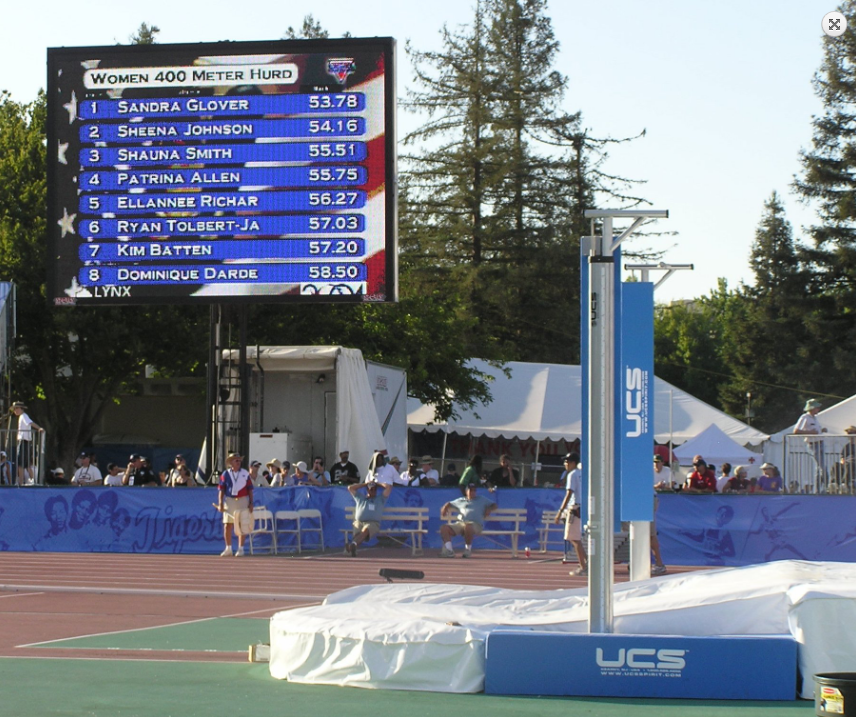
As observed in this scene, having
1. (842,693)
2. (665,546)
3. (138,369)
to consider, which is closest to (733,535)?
(665,546)

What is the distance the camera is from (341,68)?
19547 millimetres

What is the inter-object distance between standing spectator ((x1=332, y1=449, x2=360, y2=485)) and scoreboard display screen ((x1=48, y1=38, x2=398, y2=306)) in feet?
14.6

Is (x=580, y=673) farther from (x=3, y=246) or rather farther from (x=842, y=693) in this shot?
(x=3, y=246)

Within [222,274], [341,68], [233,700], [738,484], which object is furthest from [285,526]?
[233,700]

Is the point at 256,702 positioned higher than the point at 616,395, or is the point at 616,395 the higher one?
the point at 616,395

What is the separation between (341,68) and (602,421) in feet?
41.6

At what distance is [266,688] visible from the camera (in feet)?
26.7

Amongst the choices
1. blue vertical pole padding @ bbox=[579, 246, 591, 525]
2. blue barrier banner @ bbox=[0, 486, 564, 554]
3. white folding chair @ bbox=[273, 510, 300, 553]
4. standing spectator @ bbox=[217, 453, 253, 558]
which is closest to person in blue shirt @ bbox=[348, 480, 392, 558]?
blue barrier banner @ bbox=[0, 486, 564, 554]

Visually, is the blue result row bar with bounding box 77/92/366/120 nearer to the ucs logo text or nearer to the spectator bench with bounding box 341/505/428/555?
the spectator bench with bounding box 341/505/428/555

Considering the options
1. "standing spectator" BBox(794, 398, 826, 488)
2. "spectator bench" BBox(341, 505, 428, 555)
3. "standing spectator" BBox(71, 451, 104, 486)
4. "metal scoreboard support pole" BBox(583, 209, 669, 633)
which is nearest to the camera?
"metal scoreboard support pole" BBox(583, 209, 669, 633)

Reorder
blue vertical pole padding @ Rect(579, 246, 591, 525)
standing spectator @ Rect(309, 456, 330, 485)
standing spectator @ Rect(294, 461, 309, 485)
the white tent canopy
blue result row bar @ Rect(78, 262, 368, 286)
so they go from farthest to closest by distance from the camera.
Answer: the white tent canopy < standing spectator @ Rect(309, 456, 330, 485) < standing spectator @ Rect(294, 461, 309, 485) < blue result row bar @ Rect(78, 262, 368, 286) < blue vertical pole padding @ Rect(579, 246, 591, 525)

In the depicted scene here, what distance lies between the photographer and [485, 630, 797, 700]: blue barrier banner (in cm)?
784

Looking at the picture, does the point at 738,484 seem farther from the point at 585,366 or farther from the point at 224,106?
the point at 585,366

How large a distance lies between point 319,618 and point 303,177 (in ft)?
38.7
